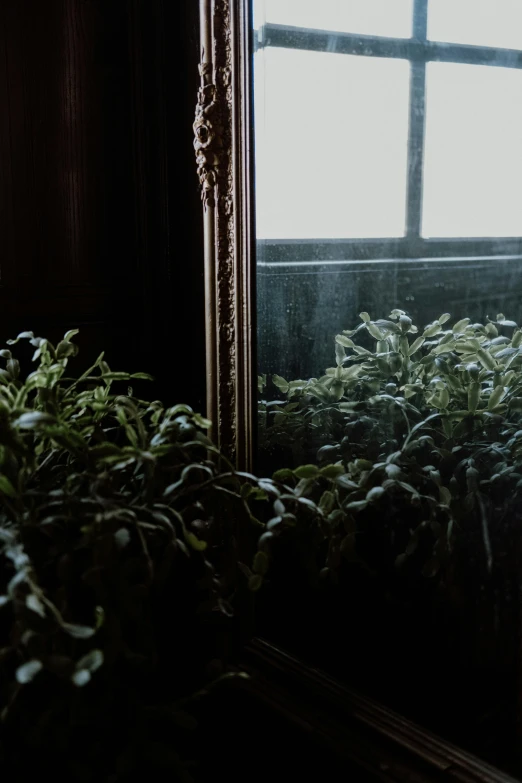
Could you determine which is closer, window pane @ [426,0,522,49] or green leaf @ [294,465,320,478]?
window pane @ [426,0,522,49]

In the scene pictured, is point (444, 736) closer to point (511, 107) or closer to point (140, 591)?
point (140, 591)

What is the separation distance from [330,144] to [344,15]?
0.14m

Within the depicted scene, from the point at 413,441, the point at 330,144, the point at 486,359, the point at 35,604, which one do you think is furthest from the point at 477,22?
the point at 35,604

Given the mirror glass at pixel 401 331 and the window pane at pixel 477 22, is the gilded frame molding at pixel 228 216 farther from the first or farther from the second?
the window pane at pixel 477 22

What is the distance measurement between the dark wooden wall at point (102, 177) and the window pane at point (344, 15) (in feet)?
0.68

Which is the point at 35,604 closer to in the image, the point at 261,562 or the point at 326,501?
the point at 261,562

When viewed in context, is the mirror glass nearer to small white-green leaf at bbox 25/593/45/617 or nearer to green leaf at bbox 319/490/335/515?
green leaf at bbox 319/490/335/515

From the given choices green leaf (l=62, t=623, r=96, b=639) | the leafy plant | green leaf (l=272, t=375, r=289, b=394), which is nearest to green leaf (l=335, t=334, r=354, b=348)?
green leaf (l=272, t=375, r=289, b=394)

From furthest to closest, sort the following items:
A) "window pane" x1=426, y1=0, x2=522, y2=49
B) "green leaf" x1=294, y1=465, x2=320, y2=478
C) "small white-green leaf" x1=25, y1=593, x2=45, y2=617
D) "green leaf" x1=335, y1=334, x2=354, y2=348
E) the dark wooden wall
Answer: the dark wooden wall, "green leaf" x1=335, y1=334, x2=354, y2=348, "green leaf" x1=294, y1=465, x2=320, y2=478, "window pane" x1=426, y1=0, x2=522, y2=49, "small white-green leaf" x1=25, y1=593, x2=45, y2=617

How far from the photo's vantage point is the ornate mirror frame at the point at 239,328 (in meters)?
0.98

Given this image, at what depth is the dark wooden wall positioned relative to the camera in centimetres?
120

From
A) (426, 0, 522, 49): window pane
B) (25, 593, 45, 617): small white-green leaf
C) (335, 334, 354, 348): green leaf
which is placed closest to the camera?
(25, 593, 45, 617): small white-green leaf

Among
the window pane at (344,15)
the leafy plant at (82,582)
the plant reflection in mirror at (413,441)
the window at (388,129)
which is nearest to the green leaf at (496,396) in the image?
the plant reflection in mirror at (413,441)

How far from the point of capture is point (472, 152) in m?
0.80
